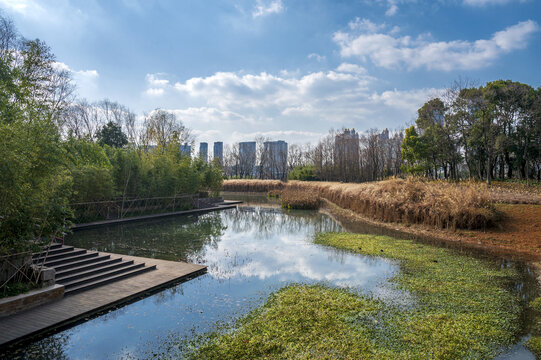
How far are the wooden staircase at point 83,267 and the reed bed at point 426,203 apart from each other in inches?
512

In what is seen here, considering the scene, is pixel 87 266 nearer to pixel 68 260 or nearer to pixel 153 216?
pixel 68 260

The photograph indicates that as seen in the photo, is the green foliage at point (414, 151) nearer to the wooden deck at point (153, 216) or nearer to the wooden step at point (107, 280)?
the wooden deck at point (153, 216)

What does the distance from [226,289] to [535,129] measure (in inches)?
1136

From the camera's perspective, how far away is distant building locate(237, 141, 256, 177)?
62875mm

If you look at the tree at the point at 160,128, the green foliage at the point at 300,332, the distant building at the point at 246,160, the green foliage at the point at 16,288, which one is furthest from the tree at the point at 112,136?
the green foliage at the point at 300,332

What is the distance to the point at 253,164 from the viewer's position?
63812 millimetres

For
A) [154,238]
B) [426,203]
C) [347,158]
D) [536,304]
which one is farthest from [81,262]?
[347,158]

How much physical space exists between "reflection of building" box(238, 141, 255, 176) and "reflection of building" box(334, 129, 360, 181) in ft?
63.2

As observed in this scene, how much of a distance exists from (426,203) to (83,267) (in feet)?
48.2

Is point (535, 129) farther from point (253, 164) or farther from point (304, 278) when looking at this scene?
point (253, 164)

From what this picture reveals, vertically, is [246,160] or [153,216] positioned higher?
[246,160]

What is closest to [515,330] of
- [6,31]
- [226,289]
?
[226,289]

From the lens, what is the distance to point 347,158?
1917 inches

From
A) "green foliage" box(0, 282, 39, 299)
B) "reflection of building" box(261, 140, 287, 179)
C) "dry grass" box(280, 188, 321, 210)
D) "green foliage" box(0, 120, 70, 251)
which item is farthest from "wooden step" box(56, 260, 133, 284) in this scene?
"reflection of building" box(261, 140, 287, 179)
